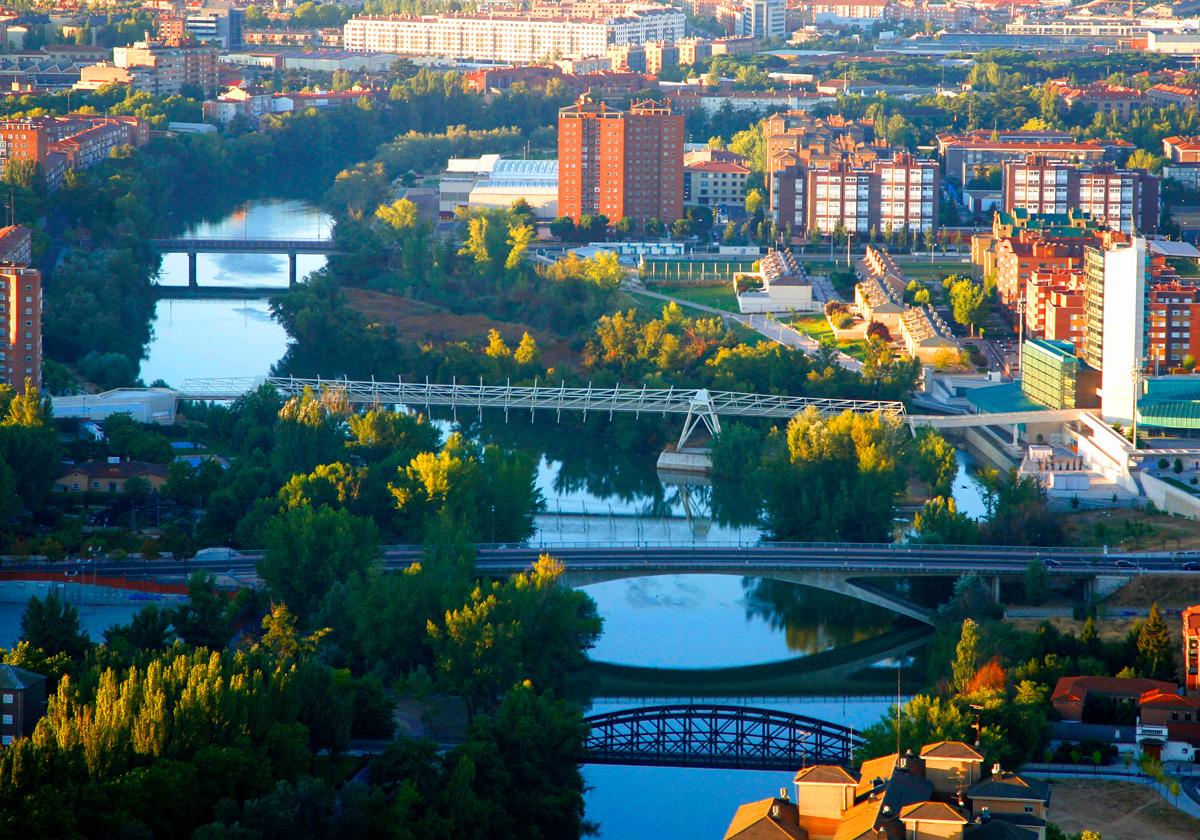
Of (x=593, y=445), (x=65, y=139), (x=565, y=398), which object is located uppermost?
(x=65, y=139)

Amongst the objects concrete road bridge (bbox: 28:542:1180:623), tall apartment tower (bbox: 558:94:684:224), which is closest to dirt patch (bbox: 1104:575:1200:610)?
concrete road bridge (bbox: 28:542:1180:623)

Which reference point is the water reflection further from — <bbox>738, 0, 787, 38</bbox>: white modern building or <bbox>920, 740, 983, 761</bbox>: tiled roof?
<bbox>738, 0, 787, 38</bbox>: white modern building

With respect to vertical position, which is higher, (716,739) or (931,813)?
(931,813)

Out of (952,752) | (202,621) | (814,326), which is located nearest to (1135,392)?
(814,326)

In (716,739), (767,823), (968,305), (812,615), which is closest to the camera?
(767,823)

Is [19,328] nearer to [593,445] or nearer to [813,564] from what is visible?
[593,445]

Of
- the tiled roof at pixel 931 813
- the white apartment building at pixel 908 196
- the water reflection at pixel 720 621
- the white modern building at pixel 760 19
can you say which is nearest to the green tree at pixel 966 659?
the water reflection at pixel 720 621
